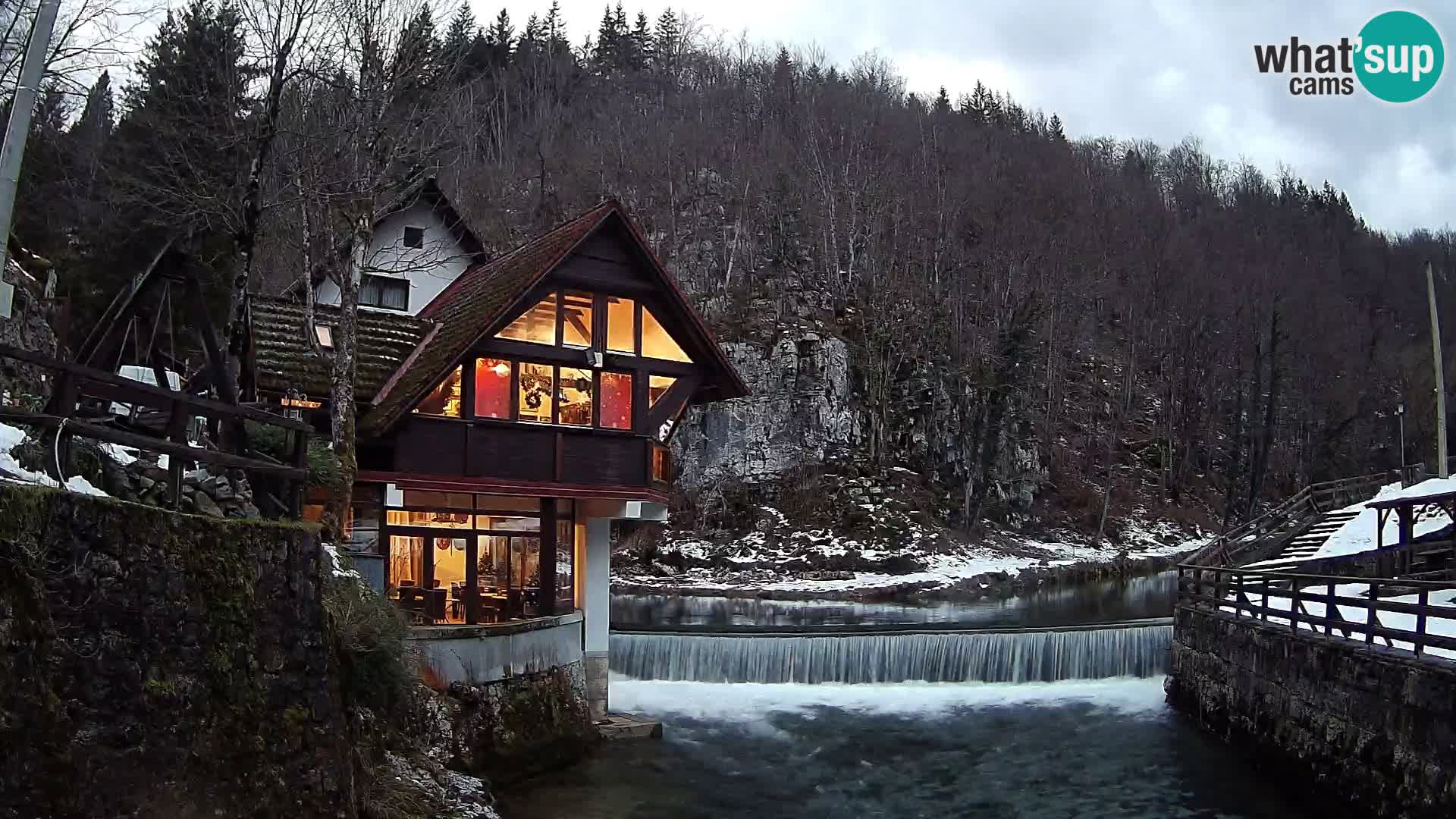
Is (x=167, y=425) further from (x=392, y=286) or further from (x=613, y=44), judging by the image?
(x=613, y=44)

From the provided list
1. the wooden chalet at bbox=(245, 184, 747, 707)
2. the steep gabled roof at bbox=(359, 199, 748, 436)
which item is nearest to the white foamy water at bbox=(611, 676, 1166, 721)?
the wooden chalet at bbox=(245, 184, 747, 707)

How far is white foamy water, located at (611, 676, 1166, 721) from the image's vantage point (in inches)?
952

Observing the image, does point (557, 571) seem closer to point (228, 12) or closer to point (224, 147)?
point (224, 147)

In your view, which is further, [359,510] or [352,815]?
[359,510]

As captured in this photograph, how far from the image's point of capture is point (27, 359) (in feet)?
28.4

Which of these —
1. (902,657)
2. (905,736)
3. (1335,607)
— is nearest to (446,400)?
(905,736)

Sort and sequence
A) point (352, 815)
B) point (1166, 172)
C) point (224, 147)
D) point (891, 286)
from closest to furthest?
point (352, 815), point (224, 147), point (891, 286), point (1166, 172)

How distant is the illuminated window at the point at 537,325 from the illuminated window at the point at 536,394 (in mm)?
491

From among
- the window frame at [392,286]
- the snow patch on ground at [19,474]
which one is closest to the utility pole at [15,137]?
the snow patch on ground at [19,474]

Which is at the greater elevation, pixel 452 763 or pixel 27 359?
pixel 27 359

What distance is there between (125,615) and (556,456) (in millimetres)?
12064

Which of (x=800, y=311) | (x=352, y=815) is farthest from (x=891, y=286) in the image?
(x=352, y=815)

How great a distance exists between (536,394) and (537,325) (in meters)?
1.23

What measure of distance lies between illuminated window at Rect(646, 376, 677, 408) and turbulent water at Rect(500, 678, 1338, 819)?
6359 millimetres
